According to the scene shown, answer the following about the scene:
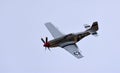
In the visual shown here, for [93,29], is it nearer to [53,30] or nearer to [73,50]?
[53,30]

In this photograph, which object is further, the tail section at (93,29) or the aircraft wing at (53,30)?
the tail section at (93,29)

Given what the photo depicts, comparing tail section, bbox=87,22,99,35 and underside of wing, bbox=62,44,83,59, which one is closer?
underside of wing, bbox=62,44,83,59

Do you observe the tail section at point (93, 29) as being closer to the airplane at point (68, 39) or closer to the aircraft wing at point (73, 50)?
the airplane at point (68, 39)

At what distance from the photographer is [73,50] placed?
70125 millimetres

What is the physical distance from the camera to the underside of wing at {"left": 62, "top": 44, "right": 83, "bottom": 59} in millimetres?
68088

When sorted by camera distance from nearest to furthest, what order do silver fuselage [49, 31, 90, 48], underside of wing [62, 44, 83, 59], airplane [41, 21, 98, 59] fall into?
1. underside of wing [62, 44, 83, 59]
2. airplane [41, 21, 98, 59]
3. silver fuselage [49, 31, 90, 48]

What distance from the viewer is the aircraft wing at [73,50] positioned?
224ft

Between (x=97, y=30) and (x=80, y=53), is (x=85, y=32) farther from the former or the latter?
(x=80, y=53)

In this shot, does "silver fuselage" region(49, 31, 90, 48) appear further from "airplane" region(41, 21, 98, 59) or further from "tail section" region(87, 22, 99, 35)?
"tail section" region(87, 22, 99, 35)

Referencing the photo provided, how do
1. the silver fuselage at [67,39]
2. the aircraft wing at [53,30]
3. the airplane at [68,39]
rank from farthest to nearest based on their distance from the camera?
the aircraft wing at [53,30]
the silver fuselage at [67,39]
the airplane at [68,39]

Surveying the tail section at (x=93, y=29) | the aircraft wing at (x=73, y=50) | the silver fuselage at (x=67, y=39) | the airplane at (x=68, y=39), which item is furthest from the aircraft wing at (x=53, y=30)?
the tail section at (x=93, y=29)

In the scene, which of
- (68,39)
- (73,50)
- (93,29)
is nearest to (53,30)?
(68,39)

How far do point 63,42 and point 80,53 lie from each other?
4.40m

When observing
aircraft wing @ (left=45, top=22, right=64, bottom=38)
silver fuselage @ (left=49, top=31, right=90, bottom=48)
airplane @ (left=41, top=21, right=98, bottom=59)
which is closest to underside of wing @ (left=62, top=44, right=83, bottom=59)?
airplane @ (left=41, top=21, right=98, bottom=59)
